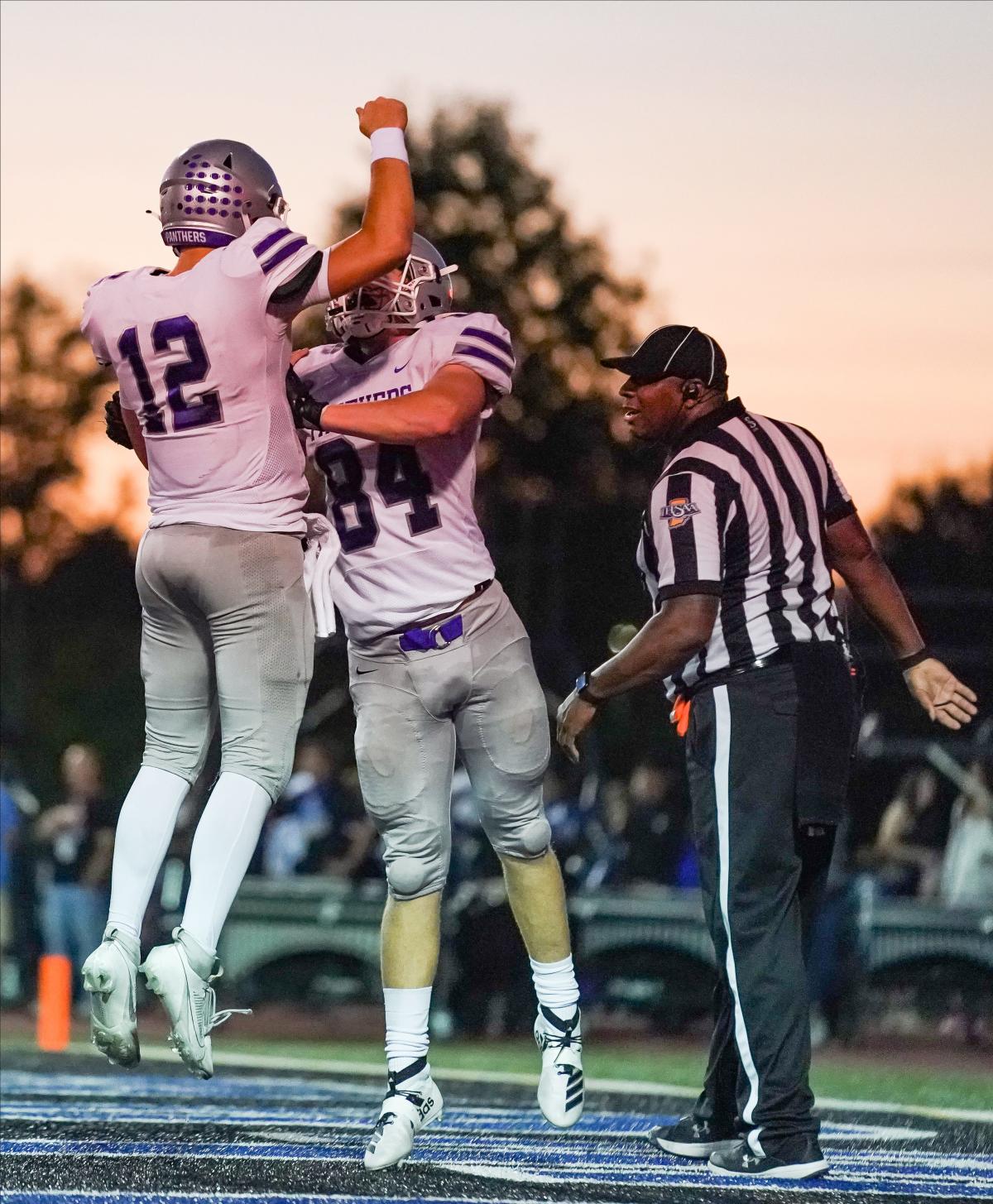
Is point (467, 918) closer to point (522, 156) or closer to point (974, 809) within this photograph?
point (974, 809)

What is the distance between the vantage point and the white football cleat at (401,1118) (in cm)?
508

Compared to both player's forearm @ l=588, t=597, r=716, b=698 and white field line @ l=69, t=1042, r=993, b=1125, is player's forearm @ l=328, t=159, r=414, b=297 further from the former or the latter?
white field line @ l=69, t=1042, r=993, b=1125

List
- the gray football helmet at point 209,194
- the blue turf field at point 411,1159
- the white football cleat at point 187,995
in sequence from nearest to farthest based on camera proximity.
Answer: the blue turf field at point 411,1159 → the white football cleat at point 187,995 → the gray football helmet at point 209,194

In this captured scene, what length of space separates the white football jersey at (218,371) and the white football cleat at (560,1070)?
1.54 meters

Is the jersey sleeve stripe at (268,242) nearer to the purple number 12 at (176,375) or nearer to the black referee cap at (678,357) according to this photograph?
the purple number 12 at (176,375)

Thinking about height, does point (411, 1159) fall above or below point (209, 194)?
below

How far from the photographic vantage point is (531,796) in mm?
5559

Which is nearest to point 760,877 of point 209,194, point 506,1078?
point 209,194

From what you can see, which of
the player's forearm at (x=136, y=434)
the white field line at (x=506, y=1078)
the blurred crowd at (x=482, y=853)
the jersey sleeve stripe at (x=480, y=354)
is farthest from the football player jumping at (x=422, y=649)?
the blurred crowd at (x=482, y=853)

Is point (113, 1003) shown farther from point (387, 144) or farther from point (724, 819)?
point (387, 144)

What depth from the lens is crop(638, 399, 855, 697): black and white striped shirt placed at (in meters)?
5.39

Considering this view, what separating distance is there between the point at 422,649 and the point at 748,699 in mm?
879

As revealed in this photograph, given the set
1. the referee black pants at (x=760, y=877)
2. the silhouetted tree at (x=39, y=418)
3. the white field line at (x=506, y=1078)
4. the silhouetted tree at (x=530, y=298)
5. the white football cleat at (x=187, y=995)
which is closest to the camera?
the white football cleat at (x=187, y=995)

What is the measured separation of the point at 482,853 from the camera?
1373 centimetres
